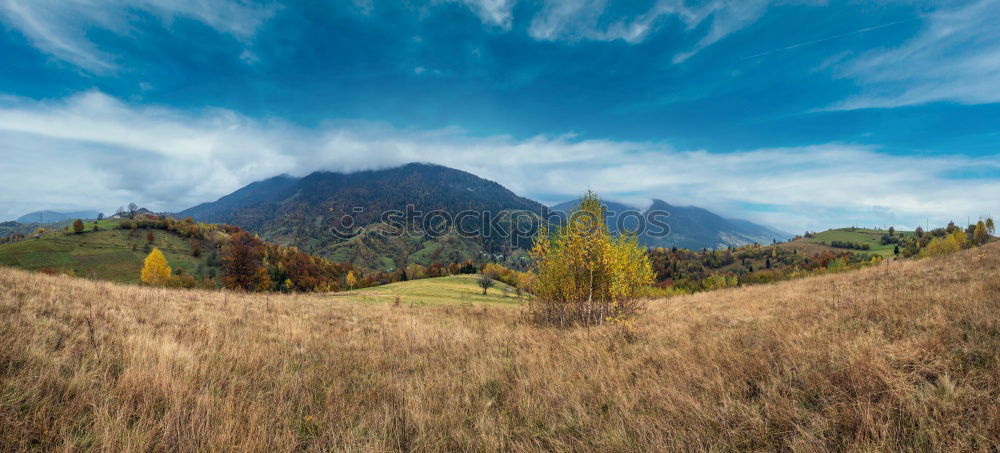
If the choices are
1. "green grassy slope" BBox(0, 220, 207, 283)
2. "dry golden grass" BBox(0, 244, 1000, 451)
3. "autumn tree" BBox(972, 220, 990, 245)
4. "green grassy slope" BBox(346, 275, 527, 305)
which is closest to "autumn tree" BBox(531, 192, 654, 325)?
"dry golden grass" BBox(0, 244, 1000, 451)

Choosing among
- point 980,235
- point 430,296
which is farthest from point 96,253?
point 980,235

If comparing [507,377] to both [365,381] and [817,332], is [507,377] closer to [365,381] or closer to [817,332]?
[365,381]

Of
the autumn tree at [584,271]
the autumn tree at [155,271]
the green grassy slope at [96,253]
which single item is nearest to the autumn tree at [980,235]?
the autumn tree at [584,271]

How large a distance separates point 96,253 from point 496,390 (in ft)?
582

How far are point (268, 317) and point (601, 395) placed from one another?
11.9 m

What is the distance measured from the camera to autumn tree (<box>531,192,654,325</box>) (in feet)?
46.6

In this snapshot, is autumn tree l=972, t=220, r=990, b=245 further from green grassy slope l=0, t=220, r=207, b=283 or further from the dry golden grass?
green grassy slope l=0, t=220, r=207, b=283

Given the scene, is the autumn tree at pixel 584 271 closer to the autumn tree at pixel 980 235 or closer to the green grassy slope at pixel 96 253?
the autumn tree at pixel 980 235

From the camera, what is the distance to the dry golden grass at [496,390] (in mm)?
3764

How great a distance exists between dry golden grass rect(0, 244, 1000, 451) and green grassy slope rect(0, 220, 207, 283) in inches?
5066

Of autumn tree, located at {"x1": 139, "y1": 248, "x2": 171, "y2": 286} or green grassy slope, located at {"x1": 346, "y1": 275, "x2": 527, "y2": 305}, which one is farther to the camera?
autumn tree, located at {"x1": 139, "y1": 248, "x2": 171, "y2": 286}

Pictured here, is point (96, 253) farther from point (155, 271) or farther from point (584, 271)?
point (584, 271)

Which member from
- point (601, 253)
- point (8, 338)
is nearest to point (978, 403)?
point (601, 253)

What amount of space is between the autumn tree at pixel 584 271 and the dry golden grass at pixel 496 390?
19.2ft
